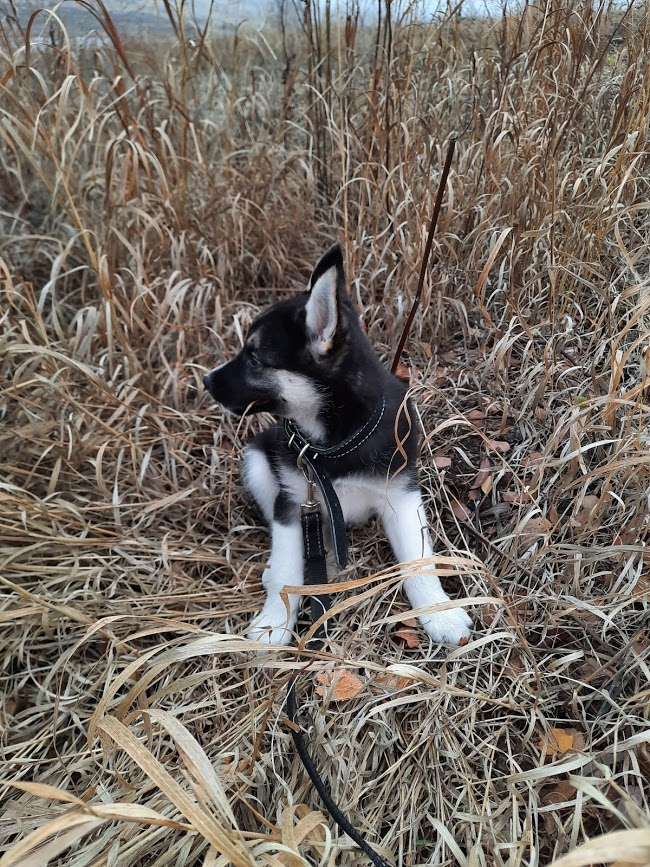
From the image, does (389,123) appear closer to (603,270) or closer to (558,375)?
(603,270)

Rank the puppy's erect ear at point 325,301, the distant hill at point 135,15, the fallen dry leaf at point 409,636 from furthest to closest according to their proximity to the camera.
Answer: the distant hill at point 135,15 → the fallen dry leaf at point 409,636 → the puppy's erect ear at point 325,301

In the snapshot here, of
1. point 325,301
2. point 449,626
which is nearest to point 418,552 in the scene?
point 449,626

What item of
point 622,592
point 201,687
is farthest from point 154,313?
point 622,592

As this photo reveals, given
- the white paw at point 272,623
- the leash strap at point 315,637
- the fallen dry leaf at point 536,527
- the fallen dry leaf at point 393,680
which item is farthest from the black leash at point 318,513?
the fallen dry leaf at point 536,527

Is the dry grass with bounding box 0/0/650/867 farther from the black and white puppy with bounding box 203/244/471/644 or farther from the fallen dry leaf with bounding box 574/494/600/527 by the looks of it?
the black and white puppy with bounding box 203/244/471/644

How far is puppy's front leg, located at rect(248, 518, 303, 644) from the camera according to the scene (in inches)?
87.2

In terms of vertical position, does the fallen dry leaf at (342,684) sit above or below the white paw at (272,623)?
above

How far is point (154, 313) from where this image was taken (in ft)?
10.3

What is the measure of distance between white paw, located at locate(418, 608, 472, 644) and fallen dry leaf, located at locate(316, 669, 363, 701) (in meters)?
0.33

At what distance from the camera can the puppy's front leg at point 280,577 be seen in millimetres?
2215

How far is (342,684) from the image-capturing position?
6.34 feet

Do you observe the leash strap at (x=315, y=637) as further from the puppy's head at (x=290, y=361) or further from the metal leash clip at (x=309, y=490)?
the puppy's head at (x=290, y=361)

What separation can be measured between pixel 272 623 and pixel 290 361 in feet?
3.30

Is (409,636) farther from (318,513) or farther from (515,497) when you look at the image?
(515,497)
